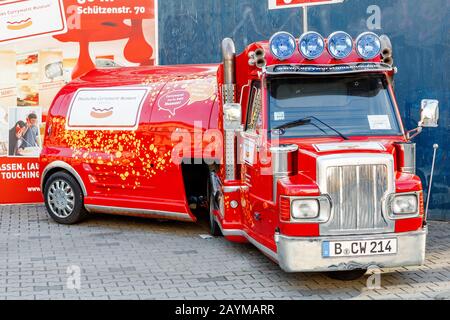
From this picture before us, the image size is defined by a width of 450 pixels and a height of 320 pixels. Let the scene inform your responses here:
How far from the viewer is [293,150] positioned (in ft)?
24.7

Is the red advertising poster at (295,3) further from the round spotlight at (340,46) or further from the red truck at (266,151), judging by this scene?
the round spotlight at (340,46)

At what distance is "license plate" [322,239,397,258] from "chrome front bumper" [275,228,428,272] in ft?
0.10

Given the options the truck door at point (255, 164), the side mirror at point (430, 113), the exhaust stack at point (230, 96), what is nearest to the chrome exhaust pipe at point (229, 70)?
the exhaust stack at point (230, 96)

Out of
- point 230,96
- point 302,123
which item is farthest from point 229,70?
point 302,123

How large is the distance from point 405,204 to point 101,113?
5199 mm

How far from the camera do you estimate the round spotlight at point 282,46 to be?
27.1 feet

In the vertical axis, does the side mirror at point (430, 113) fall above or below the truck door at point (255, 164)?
above

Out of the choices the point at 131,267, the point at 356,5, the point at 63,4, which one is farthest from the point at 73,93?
the point at 356,5

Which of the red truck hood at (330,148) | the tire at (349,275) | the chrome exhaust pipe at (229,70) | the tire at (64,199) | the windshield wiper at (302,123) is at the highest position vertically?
the chrome exhaust pipe at (229,70)

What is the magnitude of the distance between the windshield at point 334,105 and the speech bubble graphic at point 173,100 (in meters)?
2.26

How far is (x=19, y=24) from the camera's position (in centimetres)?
1352

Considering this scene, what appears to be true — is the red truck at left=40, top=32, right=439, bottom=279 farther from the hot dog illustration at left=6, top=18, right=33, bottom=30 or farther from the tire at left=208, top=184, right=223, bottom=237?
the hot dog illustration at left=6, top=18, right=33, bottom=30

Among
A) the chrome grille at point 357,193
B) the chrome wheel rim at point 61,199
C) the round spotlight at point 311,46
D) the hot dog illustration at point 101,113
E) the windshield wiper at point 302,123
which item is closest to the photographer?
the chrome grille at point 357,193
